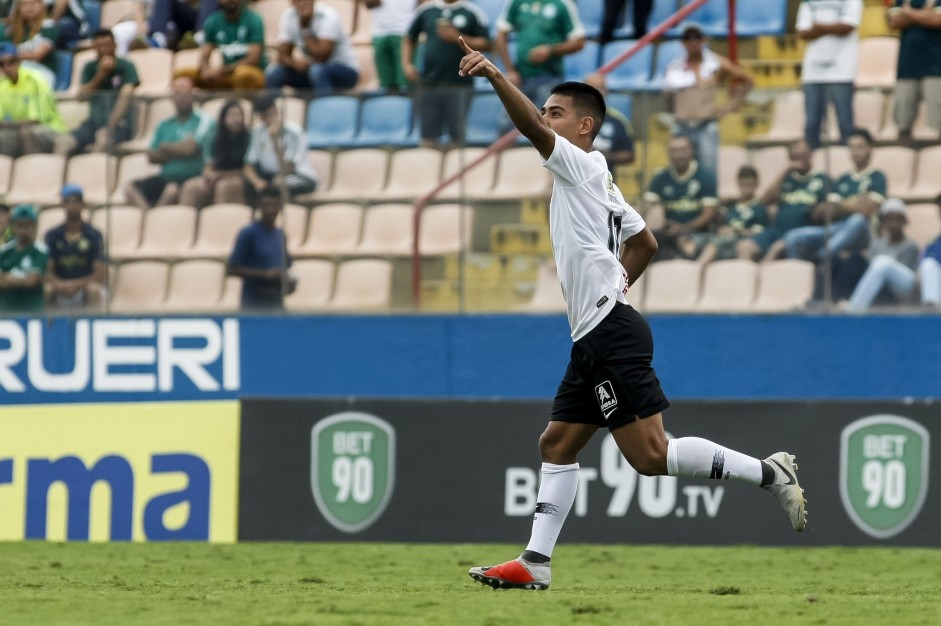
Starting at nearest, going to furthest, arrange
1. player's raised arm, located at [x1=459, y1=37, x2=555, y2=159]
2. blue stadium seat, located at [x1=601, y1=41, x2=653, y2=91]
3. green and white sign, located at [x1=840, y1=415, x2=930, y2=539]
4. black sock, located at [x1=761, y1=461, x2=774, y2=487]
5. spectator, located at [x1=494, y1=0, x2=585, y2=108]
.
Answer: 1. player's raised arm, located at [x1=459, y1=37, x2=555, y2=159]
2. black sock, located at [x1=761, y1=461, x2=774, y2=487]
3. green and white sign, located at [x1=840, y1=415, x2=930, y2=539]
4. spectator, located at [x1=494, y1=0, x2=585, y2=108]
5. blue stadium seat, located at [x1=601, y1=41, x2=653, y2=91]

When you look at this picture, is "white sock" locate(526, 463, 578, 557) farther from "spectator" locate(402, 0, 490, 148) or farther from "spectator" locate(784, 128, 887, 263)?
"spectator" locate(402, 0, 490, 148)

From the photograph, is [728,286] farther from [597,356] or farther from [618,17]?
[597,356]

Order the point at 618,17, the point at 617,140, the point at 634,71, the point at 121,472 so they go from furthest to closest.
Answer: the point at 618,17 → the point at 634,71 → the point at 617,140 → the point at 121,472

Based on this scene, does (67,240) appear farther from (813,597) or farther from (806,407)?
(813,597)

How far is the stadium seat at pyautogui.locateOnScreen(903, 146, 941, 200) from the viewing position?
11375 mm

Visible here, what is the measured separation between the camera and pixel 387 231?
1206cm

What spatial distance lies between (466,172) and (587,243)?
531 cm

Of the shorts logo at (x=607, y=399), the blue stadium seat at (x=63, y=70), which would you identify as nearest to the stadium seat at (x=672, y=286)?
the shorts logo at (x=607, y=399)

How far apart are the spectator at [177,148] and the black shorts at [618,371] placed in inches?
237

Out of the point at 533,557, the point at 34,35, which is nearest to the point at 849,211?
the point at 533,557

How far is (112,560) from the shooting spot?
964 cm

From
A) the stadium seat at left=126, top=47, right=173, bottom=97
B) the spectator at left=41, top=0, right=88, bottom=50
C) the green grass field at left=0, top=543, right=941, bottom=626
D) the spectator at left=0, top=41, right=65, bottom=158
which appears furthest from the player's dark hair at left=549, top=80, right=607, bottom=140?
the spectator at left=41, top=0, right=88, bottom=50

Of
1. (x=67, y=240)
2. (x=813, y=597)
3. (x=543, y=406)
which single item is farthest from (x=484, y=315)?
(x=813, y=597)

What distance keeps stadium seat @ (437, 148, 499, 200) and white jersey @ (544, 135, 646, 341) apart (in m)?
5.14
